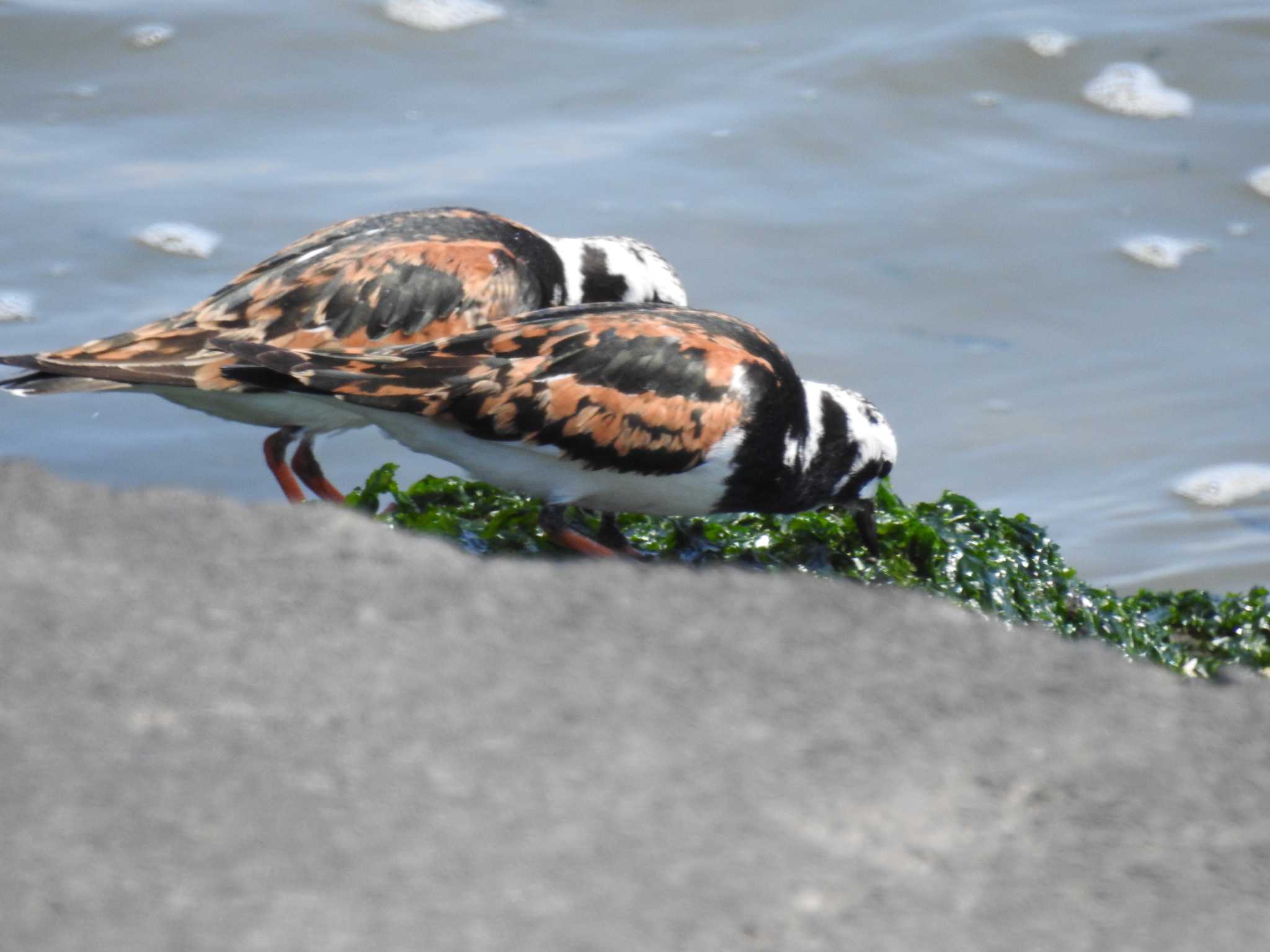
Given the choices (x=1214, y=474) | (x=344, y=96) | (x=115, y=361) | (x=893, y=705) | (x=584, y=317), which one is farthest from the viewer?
(x=344, y=96)

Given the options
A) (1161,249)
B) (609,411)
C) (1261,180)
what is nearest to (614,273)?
(609,411)

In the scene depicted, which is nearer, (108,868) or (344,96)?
(108,868)

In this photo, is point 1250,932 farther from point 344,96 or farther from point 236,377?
point 344,96

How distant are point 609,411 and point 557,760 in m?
2.56

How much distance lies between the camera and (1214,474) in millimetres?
6816

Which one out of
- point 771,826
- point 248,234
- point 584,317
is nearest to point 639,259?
point 584,317

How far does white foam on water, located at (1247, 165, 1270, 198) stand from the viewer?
342 inches

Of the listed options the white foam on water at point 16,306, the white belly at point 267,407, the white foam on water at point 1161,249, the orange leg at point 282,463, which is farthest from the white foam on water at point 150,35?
the white foam on water at point 1161,249

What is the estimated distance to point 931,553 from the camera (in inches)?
181

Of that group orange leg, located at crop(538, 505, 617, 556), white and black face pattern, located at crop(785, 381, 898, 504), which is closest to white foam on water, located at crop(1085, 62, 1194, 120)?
white and black face pattern, located at crop(785, 381, 898, 504)

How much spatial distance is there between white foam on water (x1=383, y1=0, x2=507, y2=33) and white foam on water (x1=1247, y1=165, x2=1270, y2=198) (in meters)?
4.46

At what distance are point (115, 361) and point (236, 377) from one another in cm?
50

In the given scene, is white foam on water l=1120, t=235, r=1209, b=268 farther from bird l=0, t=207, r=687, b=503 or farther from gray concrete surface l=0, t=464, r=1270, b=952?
gray concrete surface l=0, t=464, r=1270, b=952

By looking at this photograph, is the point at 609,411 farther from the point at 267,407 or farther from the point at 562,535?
the point at 267,407
